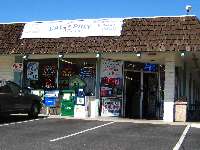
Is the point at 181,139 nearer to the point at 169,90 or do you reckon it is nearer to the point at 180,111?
the point at 180,111

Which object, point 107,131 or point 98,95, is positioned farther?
point 98,95

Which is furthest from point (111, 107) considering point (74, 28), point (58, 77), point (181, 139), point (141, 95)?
point (181, 139)

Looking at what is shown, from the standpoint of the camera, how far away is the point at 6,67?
26047 mm

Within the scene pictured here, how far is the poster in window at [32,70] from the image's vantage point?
25250 mm

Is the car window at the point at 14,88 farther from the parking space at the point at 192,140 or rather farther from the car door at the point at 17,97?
the parking space at the point at 192,140

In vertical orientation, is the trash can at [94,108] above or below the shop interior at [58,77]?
below

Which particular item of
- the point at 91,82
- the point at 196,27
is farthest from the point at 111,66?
the point at 196,27

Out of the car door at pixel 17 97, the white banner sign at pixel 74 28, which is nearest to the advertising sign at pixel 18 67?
the white banner sign at pixel 74 28

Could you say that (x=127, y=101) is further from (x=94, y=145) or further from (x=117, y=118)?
(x=94, y=145)

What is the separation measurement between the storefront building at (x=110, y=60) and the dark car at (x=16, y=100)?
2.42 m

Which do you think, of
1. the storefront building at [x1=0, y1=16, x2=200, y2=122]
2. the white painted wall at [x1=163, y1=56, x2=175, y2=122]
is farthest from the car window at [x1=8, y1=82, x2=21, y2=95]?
→ the white painted wall at [x1=163, y1=56, x2=175, y2=122]

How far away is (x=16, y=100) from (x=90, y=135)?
223 inches

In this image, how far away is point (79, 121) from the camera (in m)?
21.3

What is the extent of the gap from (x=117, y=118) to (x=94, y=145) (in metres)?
9.43
